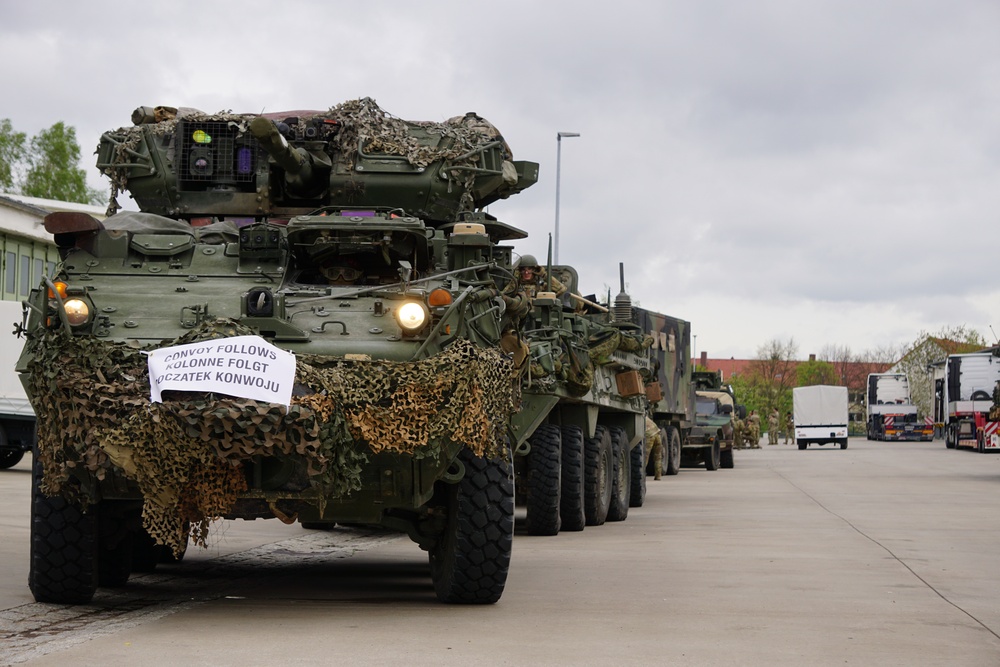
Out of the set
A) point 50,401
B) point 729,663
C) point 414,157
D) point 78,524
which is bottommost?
point 729,663

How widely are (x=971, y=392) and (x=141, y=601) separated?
42.8m

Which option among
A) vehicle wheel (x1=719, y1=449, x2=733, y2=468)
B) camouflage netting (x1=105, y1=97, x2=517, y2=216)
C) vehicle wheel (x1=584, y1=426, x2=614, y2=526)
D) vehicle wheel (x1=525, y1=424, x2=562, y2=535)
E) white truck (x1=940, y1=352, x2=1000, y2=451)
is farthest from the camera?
white truck (x1=940, y1=352, x2=1000, y2=451)

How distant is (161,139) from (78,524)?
3879 mm

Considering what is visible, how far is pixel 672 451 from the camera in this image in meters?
30.6

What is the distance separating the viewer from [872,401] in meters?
68.4

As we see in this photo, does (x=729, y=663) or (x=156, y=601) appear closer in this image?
(x=729, y=663)

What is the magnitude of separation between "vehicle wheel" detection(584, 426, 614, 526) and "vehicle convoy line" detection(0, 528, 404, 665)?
2977 millimetres

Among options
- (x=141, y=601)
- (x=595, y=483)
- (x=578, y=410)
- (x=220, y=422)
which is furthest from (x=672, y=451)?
(x=220, y=422)

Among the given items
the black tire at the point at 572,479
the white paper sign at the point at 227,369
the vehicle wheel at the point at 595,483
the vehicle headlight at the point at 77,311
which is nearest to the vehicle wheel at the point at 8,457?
the vehicle wheel at the point at 595,483

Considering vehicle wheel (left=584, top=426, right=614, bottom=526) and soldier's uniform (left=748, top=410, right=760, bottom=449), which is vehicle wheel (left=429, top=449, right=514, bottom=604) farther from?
A: soldier's uniform (left=748, top=410, right=760, bottom=449)

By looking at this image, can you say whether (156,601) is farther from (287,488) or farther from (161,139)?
(161,139)

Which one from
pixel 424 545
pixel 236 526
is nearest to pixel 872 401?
pixel 236 526

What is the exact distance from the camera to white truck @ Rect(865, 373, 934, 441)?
66188 mm

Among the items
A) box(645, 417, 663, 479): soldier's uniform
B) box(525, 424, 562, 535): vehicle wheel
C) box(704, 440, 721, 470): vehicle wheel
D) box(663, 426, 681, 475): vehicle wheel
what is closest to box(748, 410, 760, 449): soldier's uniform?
box(704, 440, 721, 470): vehicle wheel
